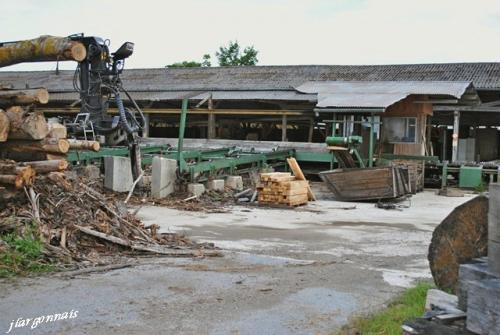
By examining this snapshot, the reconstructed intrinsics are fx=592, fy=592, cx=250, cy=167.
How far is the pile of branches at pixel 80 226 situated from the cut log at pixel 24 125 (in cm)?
62

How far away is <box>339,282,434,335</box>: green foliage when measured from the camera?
15.5ft

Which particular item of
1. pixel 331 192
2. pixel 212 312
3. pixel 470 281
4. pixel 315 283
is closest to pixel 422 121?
pixel 331 192

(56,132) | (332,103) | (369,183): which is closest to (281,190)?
(369,183)

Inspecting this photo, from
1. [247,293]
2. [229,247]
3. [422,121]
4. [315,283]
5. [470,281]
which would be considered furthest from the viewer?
[422,121]

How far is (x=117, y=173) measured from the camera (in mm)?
15305

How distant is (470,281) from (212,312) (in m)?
2.73

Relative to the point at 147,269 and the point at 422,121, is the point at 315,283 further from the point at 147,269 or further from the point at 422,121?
the point at 422,121

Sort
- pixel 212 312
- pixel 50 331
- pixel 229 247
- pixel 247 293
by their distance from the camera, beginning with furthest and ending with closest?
pixel 229 247, pixel 247 293, pixel 212 312, pixel 50 331

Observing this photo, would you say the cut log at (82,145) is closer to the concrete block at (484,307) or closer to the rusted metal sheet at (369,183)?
the rusted metal sheet at (369,183)

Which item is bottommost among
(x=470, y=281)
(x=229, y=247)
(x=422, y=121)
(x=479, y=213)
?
(x=229, y=247)

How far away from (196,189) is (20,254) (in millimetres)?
8936

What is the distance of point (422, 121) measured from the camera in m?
21.2

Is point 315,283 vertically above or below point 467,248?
below

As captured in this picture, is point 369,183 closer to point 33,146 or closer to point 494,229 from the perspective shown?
point 33,146
